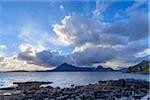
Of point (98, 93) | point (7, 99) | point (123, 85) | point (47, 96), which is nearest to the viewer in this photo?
point (7, 99)

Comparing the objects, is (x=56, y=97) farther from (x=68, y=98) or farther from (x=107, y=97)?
(x=107, y=97)

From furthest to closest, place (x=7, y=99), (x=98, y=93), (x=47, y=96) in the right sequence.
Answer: (x=98, y=93), (x=47, y=96), (x=7, y=99)

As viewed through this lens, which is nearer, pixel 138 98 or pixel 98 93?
pixel 138 98

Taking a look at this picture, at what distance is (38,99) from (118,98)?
8.88 meters

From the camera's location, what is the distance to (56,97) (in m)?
32.0

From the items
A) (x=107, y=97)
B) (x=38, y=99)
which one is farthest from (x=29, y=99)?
(x=107, y=97)

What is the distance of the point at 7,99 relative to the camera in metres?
30.1

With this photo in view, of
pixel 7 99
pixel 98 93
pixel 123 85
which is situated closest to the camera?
pixel 7 99

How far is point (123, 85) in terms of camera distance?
150 feet

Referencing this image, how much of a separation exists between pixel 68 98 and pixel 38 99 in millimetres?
3293

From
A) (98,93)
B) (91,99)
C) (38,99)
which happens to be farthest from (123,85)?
A: (38,99)

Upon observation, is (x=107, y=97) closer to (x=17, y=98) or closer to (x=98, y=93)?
(x=98, y=93)

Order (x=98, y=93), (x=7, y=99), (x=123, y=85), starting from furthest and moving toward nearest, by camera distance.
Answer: (x=123, y=85) < (x=98, y=93) < (x=7, y=99)

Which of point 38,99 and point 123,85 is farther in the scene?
point 123,85
